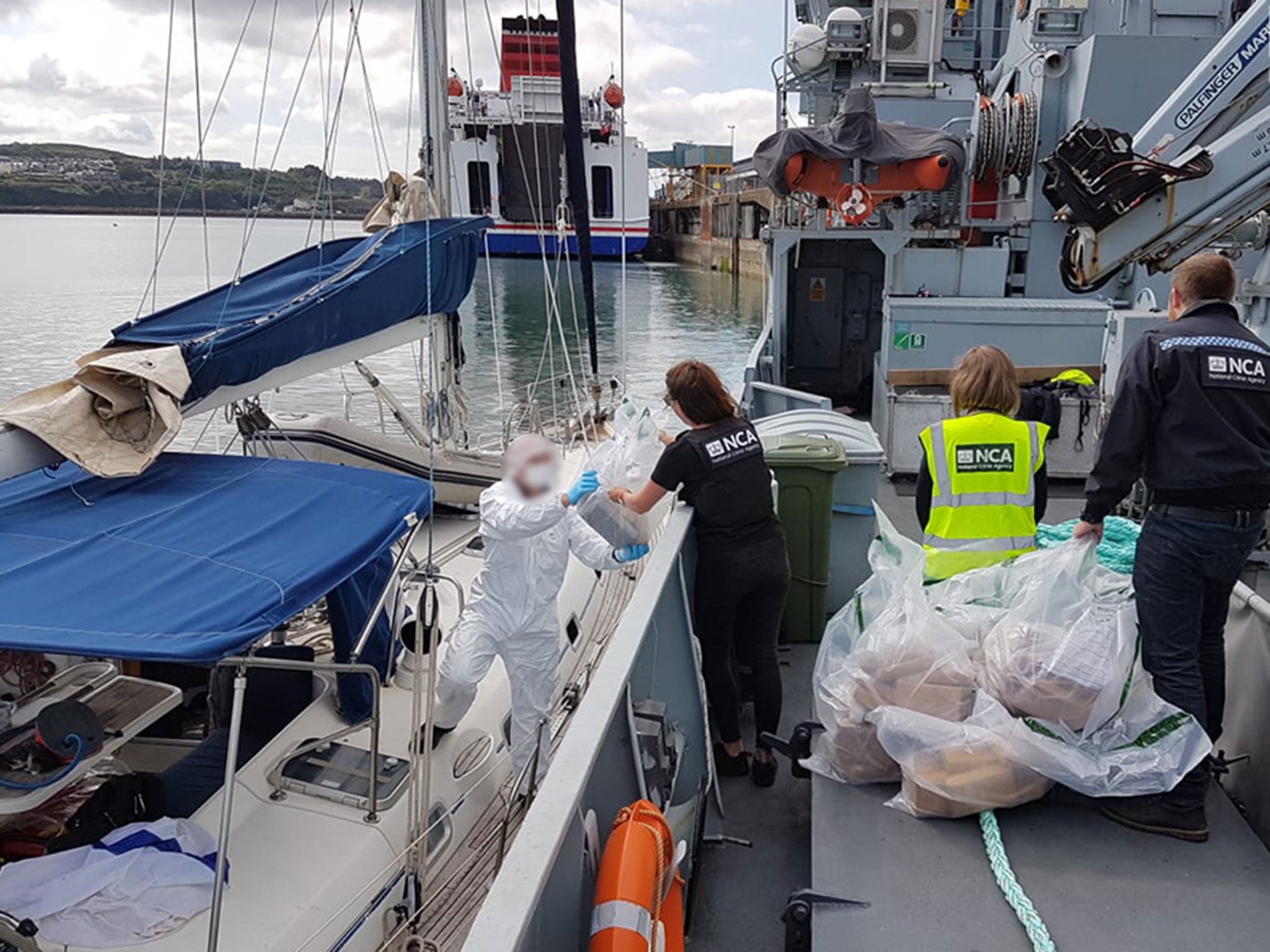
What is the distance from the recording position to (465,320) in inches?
1419

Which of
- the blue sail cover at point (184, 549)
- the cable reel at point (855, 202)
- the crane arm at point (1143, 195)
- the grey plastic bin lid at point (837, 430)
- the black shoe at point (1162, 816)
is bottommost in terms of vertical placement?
the black shoe at point (1162, 816)

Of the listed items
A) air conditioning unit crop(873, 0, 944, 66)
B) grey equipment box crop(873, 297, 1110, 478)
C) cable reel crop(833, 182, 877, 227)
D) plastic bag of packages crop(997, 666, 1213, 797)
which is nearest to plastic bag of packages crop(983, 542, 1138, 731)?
plastic bag of packages crop(997, 666, 1213, 797)

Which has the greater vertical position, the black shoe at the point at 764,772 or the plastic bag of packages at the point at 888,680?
the plastic bag of packages at the point at 888,680

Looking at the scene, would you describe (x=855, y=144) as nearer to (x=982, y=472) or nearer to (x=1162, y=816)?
(x=982, y=472)

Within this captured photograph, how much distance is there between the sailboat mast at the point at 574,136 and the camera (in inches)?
226

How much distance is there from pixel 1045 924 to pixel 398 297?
439 cm

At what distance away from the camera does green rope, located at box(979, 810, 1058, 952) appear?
2.21 m

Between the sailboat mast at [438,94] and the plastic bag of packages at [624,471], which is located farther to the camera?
the sailboat mast at [438,94]

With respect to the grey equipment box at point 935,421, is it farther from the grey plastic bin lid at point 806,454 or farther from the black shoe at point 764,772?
the black shoe at point 764,772

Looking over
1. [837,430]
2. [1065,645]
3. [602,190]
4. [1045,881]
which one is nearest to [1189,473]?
[1065,645]

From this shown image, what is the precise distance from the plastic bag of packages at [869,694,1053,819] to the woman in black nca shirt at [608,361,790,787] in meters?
0.77

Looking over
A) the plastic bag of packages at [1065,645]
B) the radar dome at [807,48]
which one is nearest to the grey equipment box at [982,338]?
the plastic bag of packages at [1065,645]

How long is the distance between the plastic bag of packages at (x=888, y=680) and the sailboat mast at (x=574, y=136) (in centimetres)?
363

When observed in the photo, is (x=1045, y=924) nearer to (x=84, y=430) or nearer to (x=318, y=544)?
(x=318, y=544)
